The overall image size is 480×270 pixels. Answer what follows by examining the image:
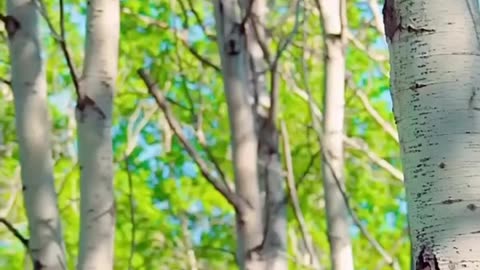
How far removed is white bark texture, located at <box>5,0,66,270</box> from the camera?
2.52 m

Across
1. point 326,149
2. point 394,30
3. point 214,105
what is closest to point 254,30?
point 326,149

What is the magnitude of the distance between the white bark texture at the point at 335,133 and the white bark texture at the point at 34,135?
113 cm

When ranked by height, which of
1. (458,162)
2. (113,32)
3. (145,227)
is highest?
(113,32)

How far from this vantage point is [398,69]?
1.28 m

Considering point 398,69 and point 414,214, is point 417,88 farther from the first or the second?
point 414,214

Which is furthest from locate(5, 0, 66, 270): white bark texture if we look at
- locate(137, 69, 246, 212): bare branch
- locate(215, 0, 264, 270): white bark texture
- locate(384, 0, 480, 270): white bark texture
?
locate(384, 0, 480, 270): white bark texture

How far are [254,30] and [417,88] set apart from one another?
2.18 metres

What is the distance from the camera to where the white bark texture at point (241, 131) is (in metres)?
2.88

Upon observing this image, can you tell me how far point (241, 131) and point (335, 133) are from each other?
2.36ft

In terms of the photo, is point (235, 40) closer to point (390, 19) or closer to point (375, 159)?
point (390, 19)

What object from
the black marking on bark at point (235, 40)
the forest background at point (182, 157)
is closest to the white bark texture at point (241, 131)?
the black marking on bark at point (235, 40)

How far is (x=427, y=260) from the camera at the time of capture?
120cm

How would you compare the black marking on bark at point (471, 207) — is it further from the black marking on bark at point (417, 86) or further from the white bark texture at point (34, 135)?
the white bark texture at point (34, 135)

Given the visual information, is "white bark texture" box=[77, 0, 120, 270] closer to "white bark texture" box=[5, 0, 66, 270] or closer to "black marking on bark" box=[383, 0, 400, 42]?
"white bark texture" box=[5, 0, 66, 270]
